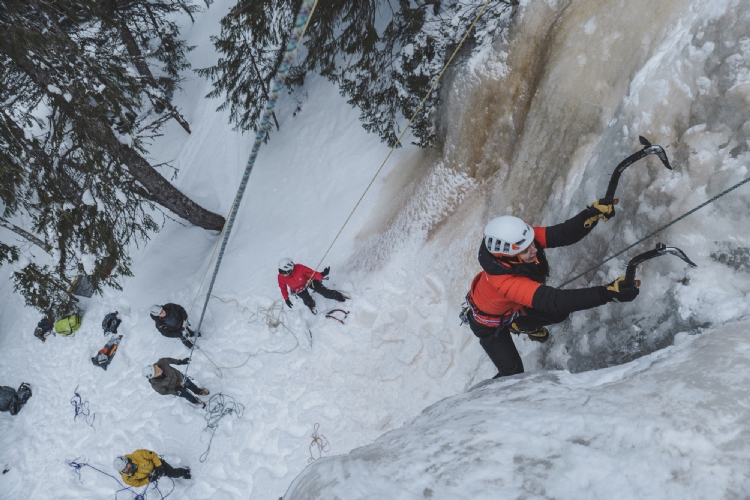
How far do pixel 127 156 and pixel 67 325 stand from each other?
17.4ft

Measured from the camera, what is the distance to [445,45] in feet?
20.8

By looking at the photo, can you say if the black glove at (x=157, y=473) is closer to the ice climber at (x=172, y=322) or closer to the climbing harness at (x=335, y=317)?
the ice climber at (x=172, y=322)

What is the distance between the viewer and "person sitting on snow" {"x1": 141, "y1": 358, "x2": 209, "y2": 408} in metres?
6.64

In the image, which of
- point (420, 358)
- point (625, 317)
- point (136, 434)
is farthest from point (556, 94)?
point (136, 434)

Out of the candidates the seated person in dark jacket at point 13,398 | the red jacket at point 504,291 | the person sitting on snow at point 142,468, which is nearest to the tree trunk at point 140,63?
the seated person in dark jacket at point 13,398

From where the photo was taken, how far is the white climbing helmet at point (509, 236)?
348 centimetres

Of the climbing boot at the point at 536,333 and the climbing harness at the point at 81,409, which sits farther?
the climbing harness at the point at 81,409

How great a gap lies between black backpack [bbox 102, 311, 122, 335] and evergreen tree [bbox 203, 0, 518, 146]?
5.38m

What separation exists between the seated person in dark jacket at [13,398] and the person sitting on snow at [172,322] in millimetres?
4844

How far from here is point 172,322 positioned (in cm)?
744

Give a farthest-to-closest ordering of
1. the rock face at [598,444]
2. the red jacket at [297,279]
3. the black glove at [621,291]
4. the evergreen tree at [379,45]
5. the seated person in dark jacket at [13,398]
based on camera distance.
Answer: the seated person in dark jacket at [13,398] < the red jacket at [297,279] < the evergreen tree at [379,45] < the black glove at [621,291] < the rock face at [598,444]

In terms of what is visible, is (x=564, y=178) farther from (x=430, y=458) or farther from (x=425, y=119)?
(x=430, y=458)

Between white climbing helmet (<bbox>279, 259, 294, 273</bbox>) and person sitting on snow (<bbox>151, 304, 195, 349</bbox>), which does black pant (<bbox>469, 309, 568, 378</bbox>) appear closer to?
white climbing helmet (<bbox>279, 259, 294, 273</bbox>)

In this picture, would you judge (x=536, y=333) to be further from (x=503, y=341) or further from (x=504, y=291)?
(x=504, y=291)
